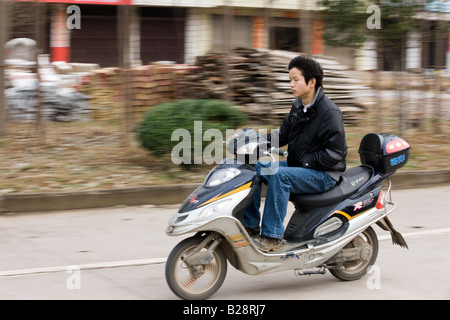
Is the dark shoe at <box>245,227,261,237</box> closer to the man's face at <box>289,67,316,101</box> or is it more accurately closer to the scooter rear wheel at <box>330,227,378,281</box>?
the scooter rear wheel at <box>330,227,378,281</box>

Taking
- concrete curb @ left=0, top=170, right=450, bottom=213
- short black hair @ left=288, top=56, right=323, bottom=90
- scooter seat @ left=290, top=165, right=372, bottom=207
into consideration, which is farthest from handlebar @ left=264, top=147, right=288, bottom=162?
concrete curb @ left=0, top=170, right=450, bottom=213

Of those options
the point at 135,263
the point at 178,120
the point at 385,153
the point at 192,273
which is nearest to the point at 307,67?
the point at 385,153

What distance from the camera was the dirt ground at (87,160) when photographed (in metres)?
8.55

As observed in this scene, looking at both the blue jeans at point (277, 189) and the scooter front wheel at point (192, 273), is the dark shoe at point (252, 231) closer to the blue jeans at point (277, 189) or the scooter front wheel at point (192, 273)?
the blue jeans at point (277, 189)

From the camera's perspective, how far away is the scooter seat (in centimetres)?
518

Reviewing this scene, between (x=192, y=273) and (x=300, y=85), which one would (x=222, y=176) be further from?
(x=300, y=85)

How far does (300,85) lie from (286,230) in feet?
3.76

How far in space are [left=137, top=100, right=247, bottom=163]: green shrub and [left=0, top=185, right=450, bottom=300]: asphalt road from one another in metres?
1.21

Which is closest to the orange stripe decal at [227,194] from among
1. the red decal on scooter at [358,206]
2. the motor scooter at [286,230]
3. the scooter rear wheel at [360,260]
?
the motor scooter at [286,230]

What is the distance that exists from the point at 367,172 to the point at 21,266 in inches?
119

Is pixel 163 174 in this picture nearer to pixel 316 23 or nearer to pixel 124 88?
pixel 124 88

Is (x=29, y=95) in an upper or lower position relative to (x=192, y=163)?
upper

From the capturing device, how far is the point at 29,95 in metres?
12.4
